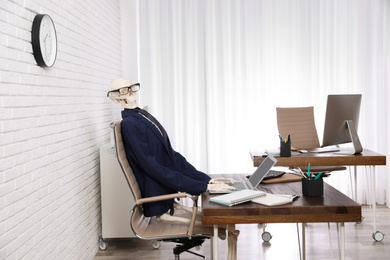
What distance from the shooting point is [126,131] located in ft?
9.82

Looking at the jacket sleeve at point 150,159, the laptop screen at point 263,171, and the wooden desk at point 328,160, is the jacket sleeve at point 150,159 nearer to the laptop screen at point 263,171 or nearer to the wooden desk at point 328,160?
the laptop screen at point 263,171

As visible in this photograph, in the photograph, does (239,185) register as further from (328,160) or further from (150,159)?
(328,160)

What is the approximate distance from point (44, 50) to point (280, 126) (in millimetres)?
2985

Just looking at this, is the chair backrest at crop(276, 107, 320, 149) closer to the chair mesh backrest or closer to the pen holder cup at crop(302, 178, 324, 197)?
the chair mesh backrest

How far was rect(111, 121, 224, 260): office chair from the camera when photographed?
9.29 ft

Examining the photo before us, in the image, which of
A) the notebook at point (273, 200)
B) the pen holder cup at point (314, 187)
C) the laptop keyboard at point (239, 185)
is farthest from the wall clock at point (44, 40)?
the pen holder cup at point (314, 187)

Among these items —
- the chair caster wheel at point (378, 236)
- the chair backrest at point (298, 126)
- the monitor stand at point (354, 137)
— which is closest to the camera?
the monitor stand at point (354, 137)

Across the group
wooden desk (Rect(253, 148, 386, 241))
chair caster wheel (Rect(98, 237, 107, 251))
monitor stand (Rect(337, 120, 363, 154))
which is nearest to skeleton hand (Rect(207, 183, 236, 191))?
wooden desk (Rect(253, 148, 386, 241))

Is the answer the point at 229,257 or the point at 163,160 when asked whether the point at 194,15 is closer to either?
the point at 163,160

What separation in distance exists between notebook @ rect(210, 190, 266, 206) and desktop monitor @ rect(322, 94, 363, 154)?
1741 mm

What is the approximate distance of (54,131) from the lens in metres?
3.08

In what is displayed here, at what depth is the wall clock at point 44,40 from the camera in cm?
270

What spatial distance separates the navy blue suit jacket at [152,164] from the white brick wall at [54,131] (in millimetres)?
521

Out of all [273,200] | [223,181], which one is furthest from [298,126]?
[273,200]
